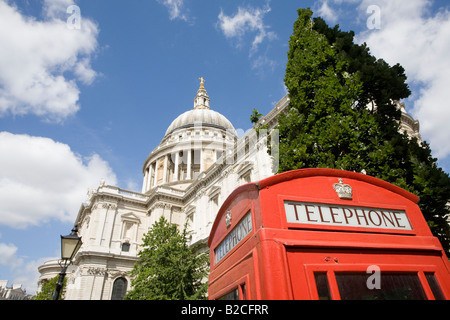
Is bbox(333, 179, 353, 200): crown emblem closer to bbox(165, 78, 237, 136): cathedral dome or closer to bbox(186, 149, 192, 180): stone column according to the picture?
bbox(186, 149, 192, 180): stone column

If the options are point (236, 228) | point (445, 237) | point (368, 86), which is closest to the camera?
point (236, 228)

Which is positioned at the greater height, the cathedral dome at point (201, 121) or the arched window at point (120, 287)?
the cathedral dome at point (201, 121)

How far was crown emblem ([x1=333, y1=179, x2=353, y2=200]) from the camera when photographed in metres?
Result: 3.02

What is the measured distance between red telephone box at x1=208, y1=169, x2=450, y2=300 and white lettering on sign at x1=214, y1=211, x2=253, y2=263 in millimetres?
13

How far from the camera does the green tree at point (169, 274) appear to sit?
626 inches

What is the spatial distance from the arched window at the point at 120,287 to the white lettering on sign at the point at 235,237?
2803 cm

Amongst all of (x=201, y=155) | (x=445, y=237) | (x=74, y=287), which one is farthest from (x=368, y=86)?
(x=201, y=155)

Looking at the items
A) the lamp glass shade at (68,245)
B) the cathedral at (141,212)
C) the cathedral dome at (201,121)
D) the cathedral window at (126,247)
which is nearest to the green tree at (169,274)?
the cathedral at (141,212)

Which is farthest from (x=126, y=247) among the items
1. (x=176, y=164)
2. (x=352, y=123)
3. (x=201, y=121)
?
(x=352, y=123)

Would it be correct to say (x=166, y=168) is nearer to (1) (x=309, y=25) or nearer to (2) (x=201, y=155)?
(2) (x=201, y=155)

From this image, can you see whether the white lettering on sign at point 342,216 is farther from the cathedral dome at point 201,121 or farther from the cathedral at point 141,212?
the cathedral dome at point 201,121

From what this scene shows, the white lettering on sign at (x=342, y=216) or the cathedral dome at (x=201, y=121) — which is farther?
the cathedral dome at (x=201, y=121)

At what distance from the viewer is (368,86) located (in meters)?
8.09
